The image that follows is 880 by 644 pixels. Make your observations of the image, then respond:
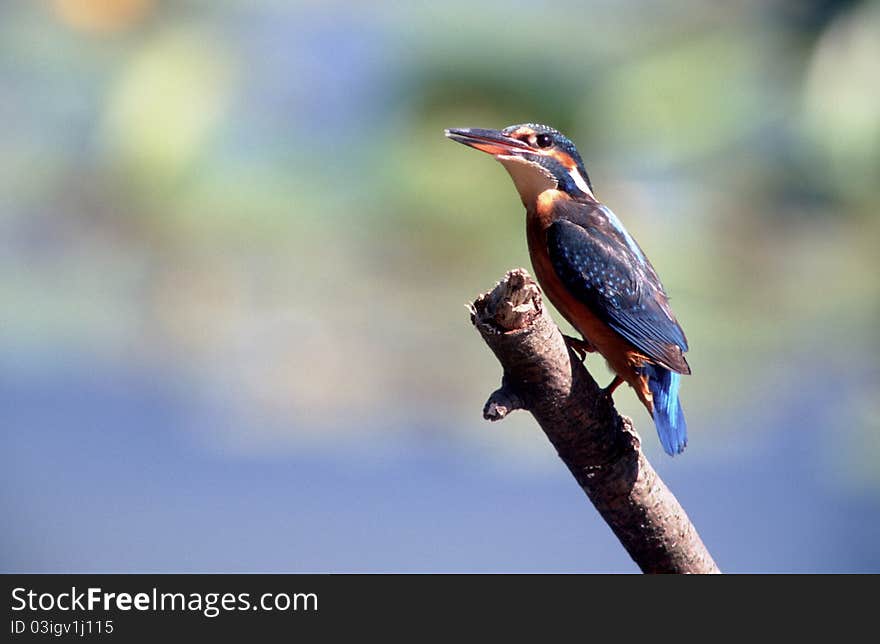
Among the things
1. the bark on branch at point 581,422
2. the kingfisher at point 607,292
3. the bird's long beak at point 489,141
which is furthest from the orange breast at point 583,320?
the bark on branch at point 581,422

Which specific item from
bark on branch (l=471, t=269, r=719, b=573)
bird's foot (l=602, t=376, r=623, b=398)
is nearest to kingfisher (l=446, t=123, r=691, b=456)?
bird's foot (l=602, t=376, r=623, b=398)

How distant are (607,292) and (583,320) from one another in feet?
0.18

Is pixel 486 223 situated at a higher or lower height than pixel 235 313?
lower

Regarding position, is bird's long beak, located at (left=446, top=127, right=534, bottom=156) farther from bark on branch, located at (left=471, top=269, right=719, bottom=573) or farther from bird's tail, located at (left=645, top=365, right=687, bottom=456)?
bark on branch, located at (left=471, top=269, right=719, bottom=573)

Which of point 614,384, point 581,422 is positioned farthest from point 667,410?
point 581,422

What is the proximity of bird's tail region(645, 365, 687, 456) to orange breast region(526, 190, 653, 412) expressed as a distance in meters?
0.02

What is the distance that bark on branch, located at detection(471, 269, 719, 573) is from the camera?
125cm

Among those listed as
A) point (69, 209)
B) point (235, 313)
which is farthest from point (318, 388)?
point (69, 209)

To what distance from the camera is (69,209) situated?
377 centimetres

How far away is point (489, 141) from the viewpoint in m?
1.79

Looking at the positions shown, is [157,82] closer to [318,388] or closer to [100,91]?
[100,91]

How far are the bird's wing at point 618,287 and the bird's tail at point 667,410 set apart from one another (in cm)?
5

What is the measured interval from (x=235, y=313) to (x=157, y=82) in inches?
31.3
